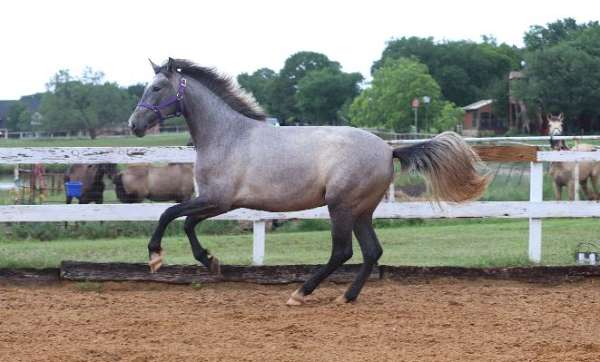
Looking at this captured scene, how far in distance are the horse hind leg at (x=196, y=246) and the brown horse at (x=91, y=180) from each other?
592cm

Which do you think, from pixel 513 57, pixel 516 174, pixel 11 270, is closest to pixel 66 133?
pixel 516 174

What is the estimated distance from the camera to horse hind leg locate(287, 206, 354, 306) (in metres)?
6.53

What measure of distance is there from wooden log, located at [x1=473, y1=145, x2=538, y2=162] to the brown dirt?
1469 mm

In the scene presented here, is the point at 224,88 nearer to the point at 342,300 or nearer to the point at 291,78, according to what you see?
the point at 342,300

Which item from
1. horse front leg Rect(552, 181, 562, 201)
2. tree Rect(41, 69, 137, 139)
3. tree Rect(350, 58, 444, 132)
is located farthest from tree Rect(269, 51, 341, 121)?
horse front leg Rect(552, 181, 562, 201)

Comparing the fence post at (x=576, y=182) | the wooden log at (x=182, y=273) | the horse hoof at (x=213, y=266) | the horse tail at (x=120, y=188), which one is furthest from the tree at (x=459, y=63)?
the horse hoof at (x=213, y=266)

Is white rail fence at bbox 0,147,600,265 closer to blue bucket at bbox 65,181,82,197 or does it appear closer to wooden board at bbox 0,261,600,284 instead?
wooden board at bbox 0,261,600,284

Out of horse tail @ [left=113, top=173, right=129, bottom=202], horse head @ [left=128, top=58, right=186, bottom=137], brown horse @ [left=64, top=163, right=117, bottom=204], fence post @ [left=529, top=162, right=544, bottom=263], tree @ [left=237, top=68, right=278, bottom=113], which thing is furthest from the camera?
tree @ [left=237, top=68, right=278, bottom=113]

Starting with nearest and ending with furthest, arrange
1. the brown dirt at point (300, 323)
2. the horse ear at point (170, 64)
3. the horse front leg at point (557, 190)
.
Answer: the brown dirt at point (300, 323) < the horse ear at point (170, 64) < the horse front leg at point (557, 190)

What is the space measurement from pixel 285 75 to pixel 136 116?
102 m

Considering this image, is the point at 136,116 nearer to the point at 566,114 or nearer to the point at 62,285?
the point at 62,285

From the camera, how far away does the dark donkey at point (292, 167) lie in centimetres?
→ 652

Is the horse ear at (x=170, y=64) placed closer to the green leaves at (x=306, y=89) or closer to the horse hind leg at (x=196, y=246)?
the horse hind leg at (x=196, y=246)

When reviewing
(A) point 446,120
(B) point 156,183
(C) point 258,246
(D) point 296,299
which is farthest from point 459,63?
(D) point 296,299
